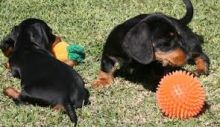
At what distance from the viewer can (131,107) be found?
5.39m

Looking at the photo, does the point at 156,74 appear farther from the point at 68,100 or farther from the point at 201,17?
the point at 201,17

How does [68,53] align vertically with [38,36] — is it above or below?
below

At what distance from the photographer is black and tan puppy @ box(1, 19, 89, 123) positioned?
5023 mm

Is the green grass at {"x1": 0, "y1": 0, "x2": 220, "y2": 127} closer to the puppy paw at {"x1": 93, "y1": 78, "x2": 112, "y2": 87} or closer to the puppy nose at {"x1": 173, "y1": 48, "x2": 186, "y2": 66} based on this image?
the puppy paw at {"x1": 93, "y1": 78, "x2": 112, "y2": 87}

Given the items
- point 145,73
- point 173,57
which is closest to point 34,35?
point 145,73

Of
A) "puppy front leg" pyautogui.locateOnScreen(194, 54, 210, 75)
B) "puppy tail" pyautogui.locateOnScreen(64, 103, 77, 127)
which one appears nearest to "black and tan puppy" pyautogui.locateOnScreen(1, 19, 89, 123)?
"puppy tail" pyautogui.locateOnScreen(64, 103, 77, 127)

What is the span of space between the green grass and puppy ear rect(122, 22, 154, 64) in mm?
469

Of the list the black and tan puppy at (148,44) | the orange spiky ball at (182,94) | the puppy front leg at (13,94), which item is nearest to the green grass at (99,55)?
the puppy front leg at (13,94)

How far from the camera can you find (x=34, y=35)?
611 cm

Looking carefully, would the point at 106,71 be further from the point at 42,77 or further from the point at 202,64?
the point at 202,64

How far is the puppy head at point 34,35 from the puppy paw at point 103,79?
27.1 inches

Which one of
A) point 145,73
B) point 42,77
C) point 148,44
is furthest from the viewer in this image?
point 145,73

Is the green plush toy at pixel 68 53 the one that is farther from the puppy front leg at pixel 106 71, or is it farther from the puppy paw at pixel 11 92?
the puppy paw at pixel 11 92

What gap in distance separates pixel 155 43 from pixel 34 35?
149cm
